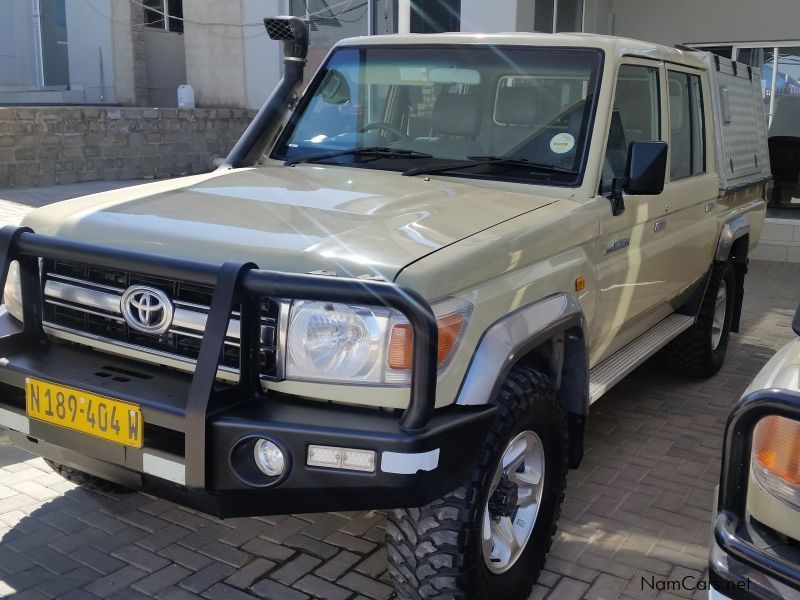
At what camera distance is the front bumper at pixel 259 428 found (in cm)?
229

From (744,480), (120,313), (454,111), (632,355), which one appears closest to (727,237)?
(632,355)

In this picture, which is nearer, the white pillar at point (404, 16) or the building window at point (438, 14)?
the white pillar at point (404, 16)

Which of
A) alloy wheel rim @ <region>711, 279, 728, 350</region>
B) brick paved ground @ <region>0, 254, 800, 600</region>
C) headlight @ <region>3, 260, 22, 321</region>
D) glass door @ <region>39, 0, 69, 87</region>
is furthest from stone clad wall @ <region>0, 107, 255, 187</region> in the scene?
alloy wheel rim @ <region>711, 279, 728, 350</region>

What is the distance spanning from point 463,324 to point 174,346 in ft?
2.99

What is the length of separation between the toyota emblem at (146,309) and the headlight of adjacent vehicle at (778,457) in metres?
1.72

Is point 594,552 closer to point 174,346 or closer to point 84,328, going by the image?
point 174,346

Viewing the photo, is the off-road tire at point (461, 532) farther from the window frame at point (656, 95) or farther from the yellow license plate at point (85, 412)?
the window frame at point (656, 95)

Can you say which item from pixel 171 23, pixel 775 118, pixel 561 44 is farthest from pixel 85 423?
pixel 171 23

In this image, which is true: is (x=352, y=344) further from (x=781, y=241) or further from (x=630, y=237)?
(x=781, y=241)

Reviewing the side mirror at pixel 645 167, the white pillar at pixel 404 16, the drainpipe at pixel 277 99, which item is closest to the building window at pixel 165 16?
the white pillar at pixel 404 16

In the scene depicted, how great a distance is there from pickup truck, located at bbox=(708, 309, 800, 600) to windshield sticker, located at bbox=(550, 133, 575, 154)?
1.71 metres

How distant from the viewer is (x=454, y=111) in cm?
383

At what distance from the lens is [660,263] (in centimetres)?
430

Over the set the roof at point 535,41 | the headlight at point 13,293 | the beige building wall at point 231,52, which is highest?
the beige building wall at point 231,52
